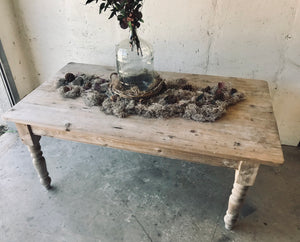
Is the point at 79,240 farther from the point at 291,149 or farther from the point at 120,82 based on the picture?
the point at 291,149

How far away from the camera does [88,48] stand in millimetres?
2055

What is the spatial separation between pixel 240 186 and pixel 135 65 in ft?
2.90

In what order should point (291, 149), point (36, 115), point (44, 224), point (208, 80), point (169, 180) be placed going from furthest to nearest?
Answer: point (291, 149) < point (169, 180) < point (208, 80) < point (44, 224) < point (36, 115)

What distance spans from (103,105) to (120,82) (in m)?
0.22

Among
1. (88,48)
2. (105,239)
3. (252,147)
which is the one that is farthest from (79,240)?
(88,48)

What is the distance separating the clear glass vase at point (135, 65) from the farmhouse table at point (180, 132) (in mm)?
261

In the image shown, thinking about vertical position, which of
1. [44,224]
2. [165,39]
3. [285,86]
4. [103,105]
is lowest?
[44,224]

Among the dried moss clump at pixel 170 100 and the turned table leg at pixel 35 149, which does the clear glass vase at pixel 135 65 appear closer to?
the dried moss clump at pixel 170 100

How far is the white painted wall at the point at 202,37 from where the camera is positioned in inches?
64.9

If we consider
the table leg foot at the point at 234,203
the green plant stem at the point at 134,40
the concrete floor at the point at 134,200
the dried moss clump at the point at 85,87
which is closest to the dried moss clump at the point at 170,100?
the dried moss clump at the point at 85,87

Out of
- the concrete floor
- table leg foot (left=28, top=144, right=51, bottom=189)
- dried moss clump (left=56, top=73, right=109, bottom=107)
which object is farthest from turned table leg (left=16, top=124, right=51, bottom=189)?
dried moss clump (left=56, top=73, right=109, bottom=107)

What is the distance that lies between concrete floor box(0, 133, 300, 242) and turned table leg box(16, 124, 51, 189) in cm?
11

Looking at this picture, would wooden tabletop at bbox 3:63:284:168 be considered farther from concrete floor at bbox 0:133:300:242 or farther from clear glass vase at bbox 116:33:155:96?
concrete floor at bbox 0:133:300:242

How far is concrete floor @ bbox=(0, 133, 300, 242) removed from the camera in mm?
1449
